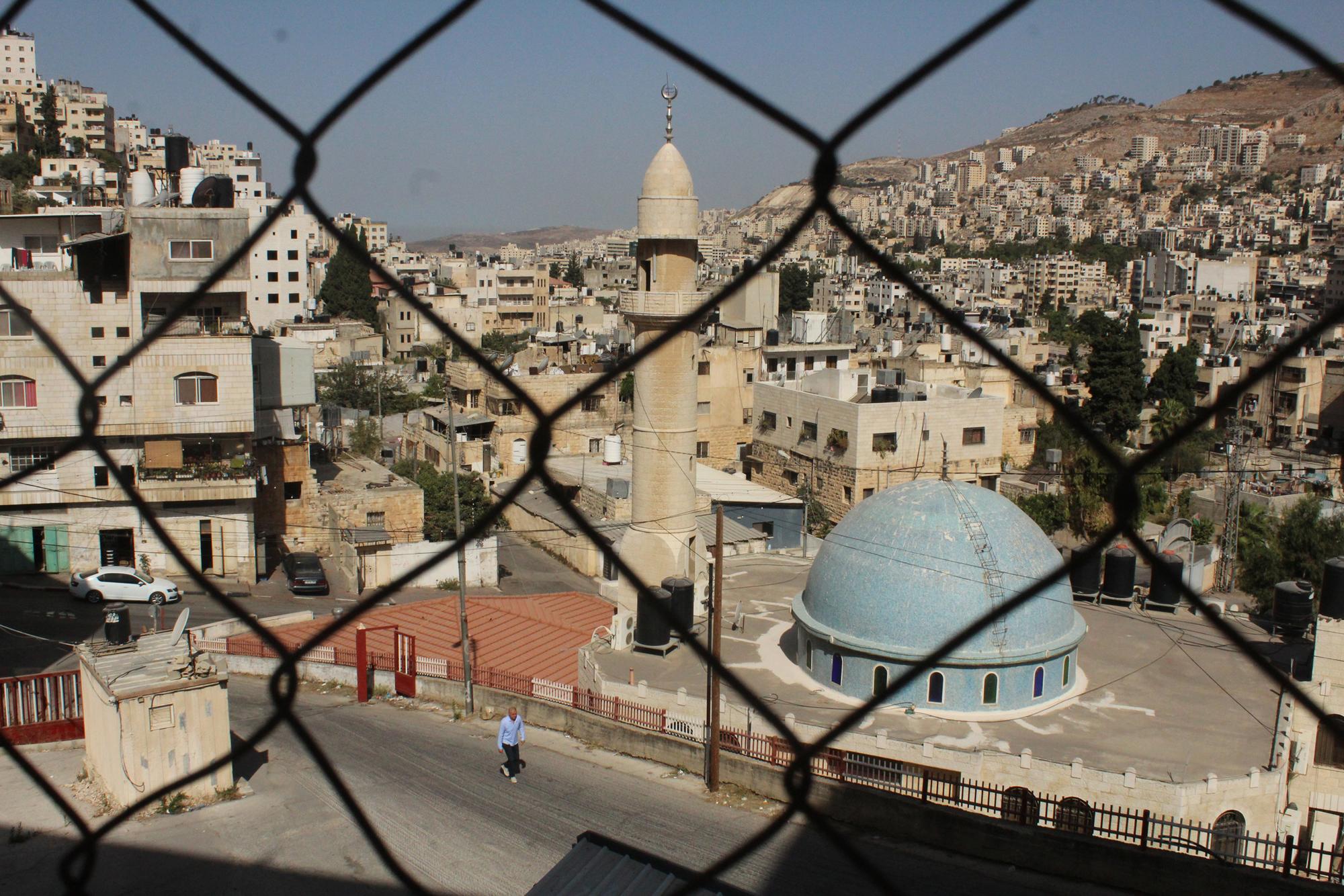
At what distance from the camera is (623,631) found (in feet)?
36.6

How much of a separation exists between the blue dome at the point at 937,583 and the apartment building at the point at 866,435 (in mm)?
8366

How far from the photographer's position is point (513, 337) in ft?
133

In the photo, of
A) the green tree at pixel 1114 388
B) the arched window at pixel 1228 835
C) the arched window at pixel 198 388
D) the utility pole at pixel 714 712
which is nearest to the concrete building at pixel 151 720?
the utility pole at pixel 714 712

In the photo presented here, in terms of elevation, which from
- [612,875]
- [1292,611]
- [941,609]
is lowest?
[1292,611]

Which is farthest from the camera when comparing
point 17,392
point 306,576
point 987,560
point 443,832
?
point 306,576

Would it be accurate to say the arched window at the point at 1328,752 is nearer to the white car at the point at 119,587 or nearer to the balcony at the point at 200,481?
the white car at the point at 119,587

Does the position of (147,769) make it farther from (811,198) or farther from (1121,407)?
(1121,407)

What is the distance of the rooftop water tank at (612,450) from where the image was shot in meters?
20.3

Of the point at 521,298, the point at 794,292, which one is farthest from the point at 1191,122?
the point at 521,298

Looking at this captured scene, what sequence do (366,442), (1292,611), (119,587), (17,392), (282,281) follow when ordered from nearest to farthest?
(1292,611) → (119,587) → (17,392) → (366,442) → (282,281)

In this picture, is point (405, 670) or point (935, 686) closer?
point (935, 686)

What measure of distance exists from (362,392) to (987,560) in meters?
21.2

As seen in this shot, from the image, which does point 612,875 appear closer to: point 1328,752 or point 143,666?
point 143,666

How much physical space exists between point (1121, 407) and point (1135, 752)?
66.0ft
